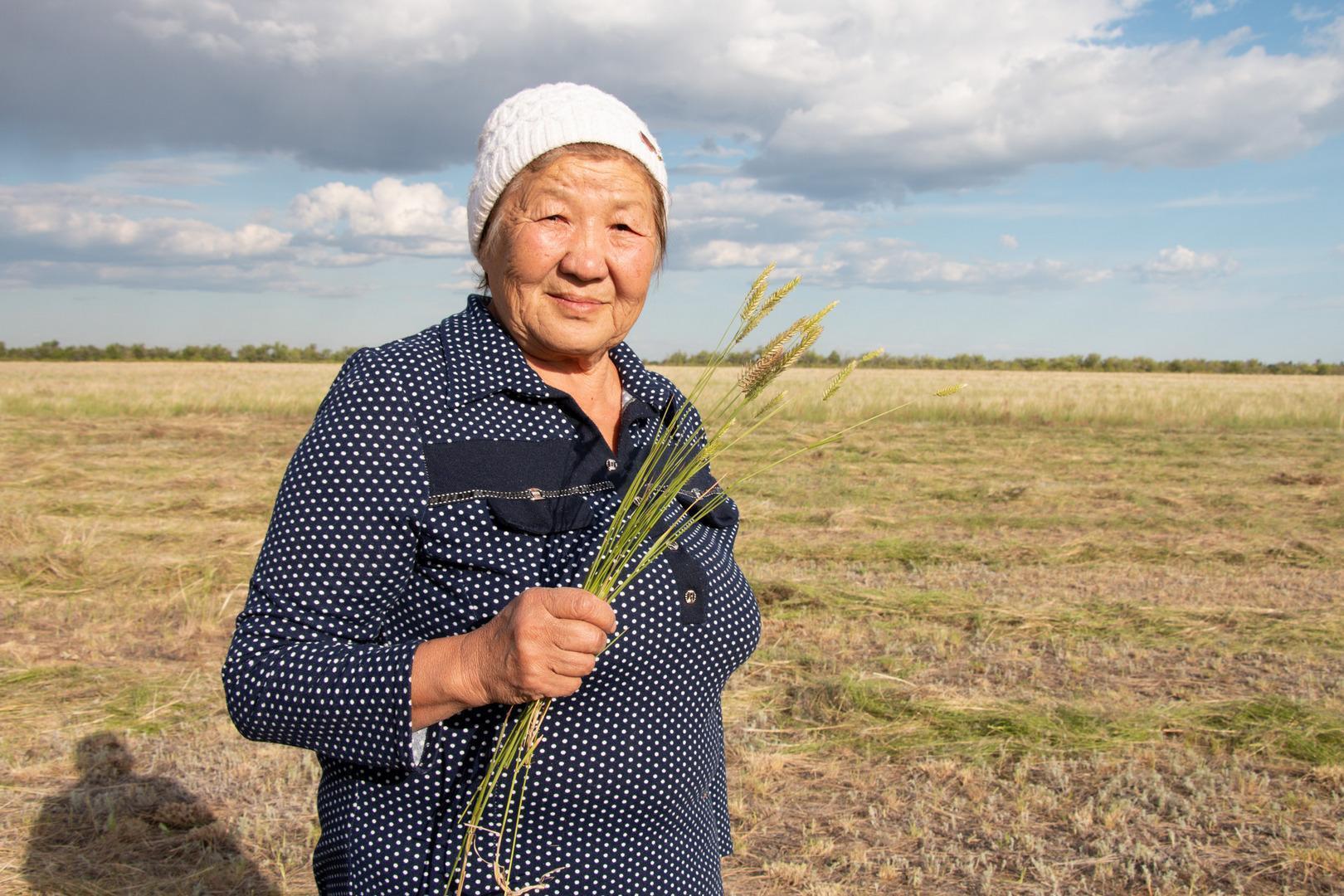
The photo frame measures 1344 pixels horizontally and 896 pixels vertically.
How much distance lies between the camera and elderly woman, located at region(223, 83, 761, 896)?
3.78ft

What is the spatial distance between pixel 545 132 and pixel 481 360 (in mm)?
330

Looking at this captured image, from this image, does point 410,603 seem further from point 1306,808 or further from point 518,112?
point 1306,808

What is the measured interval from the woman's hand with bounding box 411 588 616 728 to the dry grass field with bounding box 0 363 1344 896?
2.30m

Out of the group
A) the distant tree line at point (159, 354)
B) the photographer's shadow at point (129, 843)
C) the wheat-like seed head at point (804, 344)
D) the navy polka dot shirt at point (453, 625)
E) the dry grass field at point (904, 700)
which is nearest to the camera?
the wheat-like seed head at point (804, 344)

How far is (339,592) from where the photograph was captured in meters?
1.21

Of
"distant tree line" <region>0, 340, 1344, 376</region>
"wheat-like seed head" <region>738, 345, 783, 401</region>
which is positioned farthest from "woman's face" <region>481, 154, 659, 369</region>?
"distant tree line" <region>0, 340, 1344, 376</region>

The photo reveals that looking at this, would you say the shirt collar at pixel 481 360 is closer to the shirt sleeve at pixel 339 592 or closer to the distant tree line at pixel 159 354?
the shirt sleeve at pixel 339 592

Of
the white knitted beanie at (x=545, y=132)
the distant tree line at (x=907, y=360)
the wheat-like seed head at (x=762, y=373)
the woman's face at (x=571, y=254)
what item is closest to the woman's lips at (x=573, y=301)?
the woman's face at (x=571, y=254)

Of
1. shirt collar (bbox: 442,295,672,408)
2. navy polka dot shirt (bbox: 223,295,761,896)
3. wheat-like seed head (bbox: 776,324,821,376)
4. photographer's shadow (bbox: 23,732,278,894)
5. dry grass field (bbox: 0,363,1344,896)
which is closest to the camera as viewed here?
wheat-like seed head (bbox: 776,324,821,376)

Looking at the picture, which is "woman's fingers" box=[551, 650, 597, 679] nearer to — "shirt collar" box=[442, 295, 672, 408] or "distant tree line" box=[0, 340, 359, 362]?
"shirt collar" box=[442, 295, 672, 408]

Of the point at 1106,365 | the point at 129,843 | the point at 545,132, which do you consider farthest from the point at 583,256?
the point at 1106,365

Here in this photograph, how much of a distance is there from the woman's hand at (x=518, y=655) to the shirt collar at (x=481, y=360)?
1.16 ft

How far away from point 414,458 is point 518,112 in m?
0.54

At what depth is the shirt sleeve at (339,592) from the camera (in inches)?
45.1
